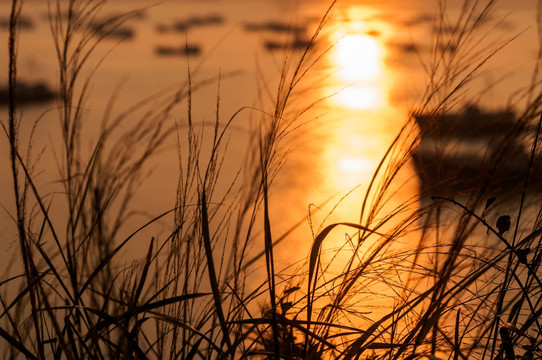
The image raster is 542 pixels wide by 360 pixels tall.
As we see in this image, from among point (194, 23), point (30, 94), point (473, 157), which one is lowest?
point (473, 157)

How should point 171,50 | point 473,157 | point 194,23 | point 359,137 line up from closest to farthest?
point 473,157
point 359,137
point 171,50
point 194,23

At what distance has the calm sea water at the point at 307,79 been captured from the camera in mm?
1142

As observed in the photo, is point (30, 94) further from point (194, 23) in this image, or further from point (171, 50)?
point (194, 23)

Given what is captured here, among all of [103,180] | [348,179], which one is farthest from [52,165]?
[103,180]

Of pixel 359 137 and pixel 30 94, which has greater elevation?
pixel 30 94

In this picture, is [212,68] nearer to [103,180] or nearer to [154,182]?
[154,182]

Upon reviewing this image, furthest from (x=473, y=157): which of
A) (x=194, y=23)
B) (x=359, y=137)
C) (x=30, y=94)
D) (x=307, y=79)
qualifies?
(x=194, y=23)

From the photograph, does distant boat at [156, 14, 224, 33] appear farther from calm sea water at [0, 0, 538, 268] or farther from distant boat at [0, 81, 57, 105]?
distant boat at [0, 81, 57, 105]

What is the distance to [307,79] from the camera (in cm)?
105

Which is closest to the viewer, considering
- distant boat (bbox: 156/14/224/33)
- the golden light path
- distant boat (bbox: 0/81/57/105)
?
the golden light path

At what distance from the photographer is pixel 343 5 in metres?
1.24

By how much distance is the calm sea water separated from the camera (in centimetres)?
114

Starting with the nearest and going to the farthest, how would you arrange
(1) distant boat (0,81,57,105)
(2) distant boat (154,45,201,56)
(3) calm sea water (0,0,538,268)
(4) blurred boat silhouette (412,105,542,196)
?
(4) blurred boat silhouette (412,105,542,196) < (3) calm sea water (0,0,538,268) < (1) distant boat (0,81,57,105) < (2) distant boat (154,45,201,56)

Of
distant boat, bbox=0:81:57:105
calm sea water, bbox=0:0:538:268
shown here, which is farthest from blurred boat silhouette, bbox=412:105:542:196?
distant boat, bbox=0:81:57:105
